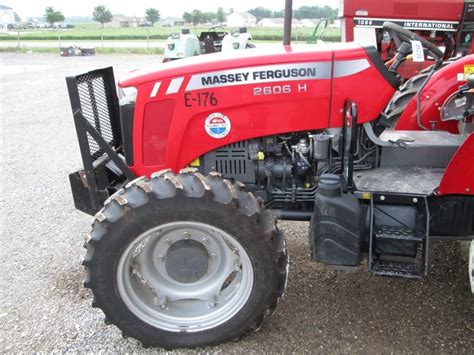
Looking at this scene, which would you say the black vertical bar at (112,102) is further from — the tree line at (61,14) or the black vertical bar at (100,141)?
the tree line at (61,14)

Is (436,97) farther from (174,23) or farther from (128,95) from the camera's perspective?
(174,23)

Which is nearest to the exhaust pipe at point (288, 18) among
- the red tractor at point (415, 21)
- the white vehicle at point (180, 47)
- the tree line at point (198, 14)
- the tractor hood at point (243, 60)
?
the red tractor at point (415, 21)

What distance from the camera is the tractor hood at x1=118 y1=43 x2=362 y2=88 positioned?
2.67 metres

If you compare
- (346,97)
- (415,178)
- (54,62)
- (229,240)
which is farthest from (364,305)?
(54,62)

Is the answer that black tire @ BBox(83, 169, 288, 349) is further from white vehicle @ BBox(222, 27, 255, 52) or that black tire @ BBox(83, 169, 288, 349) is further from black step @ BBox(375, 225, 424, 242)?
white vehicle @ BBox(222, 27, 255, 52)

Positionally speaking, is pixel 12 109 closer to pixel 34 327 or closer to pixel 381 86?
pixel 34 327

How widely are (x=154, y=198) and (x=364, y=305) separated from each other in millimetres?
1543

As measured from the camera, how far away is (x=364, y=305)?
2988 millimetres

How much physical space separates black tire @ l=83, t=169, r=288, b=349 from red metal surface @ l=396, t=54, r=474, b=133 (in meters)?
1.83

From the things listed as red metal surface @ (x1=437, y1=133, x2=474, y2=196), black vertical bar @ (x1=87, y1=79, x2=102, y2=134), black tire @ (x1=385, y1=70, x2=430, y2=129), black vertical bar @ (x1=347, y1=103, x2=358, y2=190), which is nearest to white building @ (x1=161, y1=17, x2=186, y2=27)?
black tire @ (x1=385, y1=70, x2=430, y2=129)

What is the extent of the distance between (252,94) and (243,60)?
201mm

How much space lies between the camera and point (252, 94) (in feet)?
8.86

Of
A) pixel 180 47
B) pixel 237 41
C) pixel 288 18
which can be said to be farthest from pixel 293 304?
pixel 180 47

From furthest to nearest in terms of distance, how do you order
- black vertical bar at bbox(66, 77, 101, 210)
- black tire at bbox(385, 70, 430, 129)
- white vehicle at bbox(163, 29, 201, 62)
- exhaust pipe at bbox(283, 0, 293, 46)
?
1. white vehicle at bbox(163, 29, 201, 62)
2. exhaust pipe at bbox(283, 0, 293, 46)
3. black tire at bbox(385, 70, 430, 129)
4. black vertical bar at bbox(66, 77, 101, 210)
